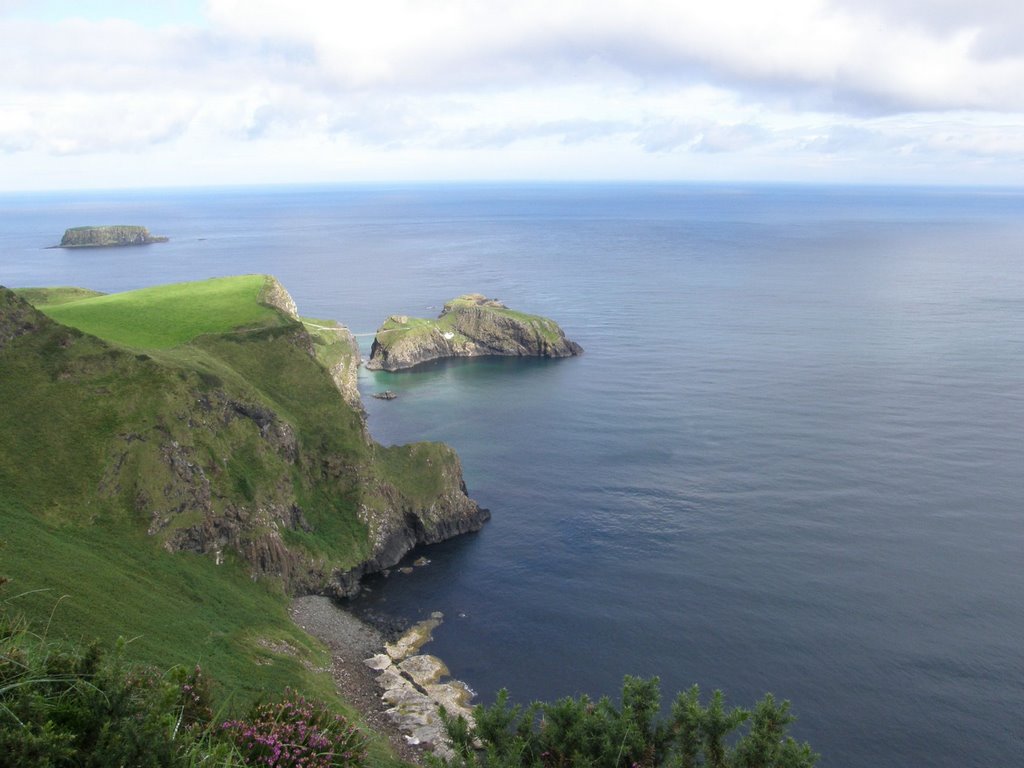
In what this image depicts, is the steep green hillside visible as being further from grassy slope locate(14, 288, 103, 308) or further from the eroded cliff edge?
grassy slope locate(14, 288, 103, 308)

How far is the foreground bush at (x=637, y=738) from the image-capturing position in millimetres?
31250

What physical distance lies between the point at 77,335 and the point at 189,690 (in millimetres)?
66468

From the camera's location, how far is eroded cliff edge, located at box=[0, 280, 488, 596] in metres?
67.7

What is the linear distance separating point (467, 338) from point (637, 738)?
144491 mm

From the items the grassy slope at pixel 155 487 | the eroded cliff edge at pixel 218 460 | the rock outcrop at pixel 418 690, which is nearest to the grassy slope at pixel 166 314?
the grassy slope at pixel 155 487

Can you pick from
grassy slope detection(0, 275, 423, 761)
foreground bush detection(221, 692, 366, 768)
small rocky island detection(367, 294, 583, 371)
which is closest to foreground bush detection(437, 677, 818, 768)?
foreground bush detection(221, 692, 366, 768)

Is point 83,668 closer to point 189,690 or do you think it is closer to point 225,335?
point 189,690

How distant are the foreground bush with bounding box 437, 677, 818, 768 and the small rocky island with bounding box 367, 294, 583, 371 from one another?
5153 inches

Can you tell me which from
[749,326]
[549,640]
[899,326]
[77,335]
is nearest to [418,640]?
[549,640]

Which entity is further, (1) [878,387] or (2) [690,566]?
(1) [878,387]

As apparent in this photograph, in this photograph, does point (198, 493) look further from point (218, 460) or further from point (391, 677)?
point (391, 677)

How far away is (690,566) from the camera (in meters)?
76.9

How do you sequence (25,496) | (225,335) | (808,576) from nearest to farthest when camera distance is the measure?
1. (25,496)
2. (808,576)
3. (225,335)

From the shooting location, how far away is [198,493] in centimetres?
7081
